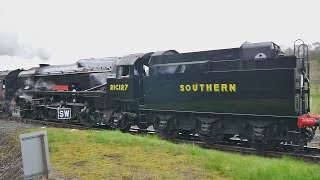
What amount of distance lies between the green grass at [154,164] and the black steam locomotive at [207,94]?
254cm

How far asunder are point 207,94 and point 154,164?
4.68 metres

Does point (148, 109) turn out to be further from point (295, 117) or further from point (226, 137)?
point (295, 117)

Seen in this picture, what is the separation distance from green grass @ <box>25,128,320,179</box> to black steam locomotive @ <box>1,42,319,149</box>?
8.33ft

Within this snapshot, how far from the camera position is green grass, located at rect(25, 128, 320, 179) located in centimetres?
550

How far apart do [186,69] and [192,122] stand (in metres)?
1.84

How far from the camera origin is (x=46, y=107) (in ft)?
57.7

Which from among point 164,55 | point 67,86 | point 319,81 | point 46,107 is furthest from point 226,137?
point 319,81

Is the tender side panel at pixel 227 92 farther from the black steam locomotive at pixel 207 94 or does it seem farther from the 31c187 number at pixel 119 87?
the 31c187 number at pixel 119 87

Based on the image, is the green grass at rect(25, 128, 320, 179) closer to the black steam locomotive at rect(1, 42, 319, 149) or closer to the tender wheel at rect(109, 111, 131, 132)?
the black steam locomotive at rect(1, 42, 319, 149)

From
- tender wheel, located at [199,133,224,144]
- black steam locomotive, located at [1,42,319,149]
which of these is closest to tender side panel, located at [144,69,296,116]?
black steam locomotive, located at [1,42,319,149]

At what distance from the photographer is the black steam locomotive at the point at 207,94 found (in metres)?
9.16

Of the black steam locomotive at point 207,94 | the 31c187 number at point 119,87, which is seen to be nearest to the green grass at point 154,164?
the black steam locomotive at point 207,94

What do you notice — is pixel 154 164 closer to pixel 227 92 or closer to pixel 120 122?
pixel 227 92

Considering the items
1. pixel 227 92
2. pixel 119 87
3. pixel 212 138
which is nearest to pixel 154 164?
pixel 227 92
